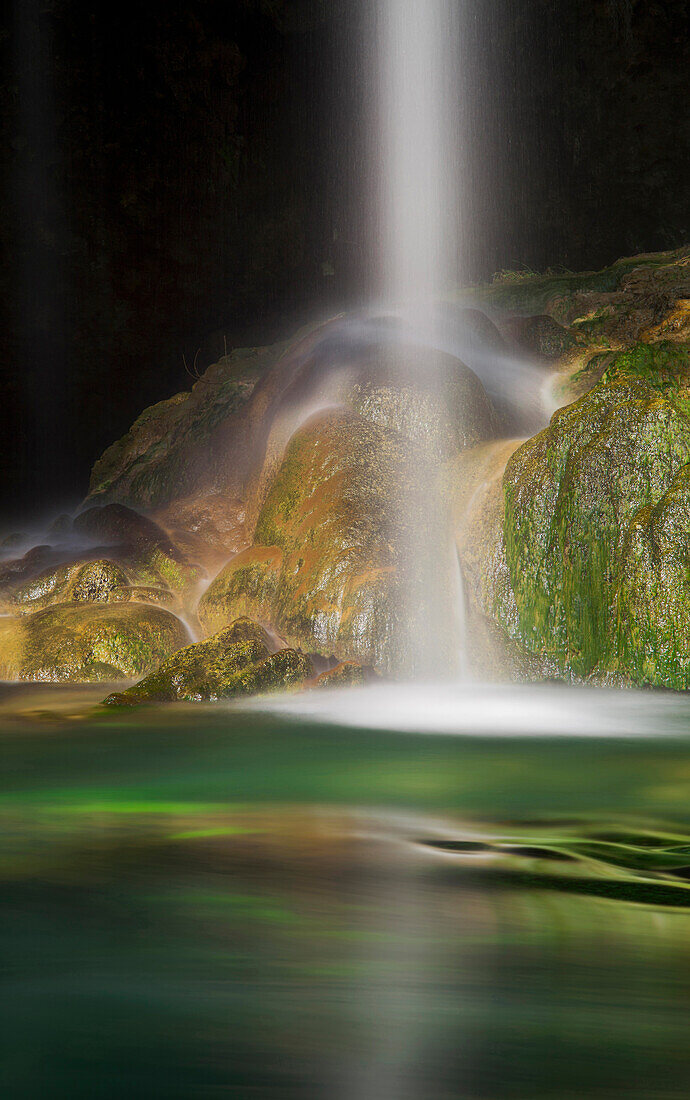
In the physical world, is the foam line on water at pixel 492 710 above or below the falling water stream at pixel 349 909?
above

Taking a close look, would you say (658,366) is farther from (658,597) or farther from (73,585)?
(73,585)

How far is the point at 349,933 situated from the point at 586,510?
5.76 meters

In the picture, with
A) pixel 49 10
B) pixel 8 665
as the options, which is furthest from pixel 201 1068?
pixel 49 10

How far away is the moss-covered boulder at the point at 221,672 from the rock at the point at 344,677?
0.38 ft

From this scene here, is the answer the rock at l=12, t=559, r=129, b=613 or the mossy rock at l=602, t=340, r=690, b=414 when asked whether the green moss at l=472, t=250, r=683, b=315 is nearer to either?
the mossy rock at l=602, t=340, r=690, b=414

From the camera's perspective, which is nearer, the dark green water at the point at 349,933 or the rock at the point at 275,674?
the dark green water at the point at 349,933

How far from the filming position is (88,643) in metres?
8.93

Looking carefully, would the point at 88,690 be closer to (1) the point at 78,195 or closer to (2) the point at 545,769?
(2) the point at 545,769

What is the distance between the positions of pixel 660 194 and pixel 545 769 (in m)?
15.5

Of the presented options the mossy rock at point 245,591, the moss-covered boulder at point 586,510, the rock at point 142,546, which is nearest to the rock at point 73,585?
the rock at point 142,546

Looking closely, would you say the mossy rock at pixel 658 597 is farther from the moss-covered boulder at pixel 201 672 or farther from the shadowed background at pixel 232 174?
the shadowed background at pixel 232 174

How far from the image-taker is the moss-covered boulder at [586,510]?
26.1 ft

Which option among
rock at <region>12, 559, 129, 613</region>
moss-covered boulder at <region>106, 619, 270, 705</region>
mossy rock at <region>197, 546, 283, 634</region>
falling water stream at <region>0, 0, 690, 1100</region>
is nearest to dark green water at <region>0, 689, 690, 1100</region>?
falling water stream at <region>0, 0, 690, 1100</region>

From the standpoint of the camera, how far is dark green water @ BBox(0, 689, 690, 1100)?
2096mm
